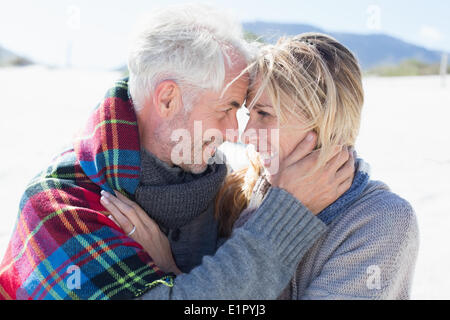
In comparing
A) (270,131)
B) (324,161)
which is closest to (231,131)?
(270,131)

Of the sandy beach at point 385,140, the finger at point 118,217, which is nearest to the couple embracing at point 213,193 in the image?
the finger at point 118,217

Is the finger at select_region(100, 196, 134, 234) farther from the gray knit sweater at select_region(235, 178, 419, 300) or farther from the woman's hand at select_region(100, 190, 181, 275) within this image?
the gray knit sweater at select_region(235, 178, 419, 300)

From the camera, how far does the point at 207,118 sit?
1960 millimetres

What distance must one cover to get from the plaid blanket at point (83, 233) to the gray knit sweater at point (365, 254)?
0.54 meters

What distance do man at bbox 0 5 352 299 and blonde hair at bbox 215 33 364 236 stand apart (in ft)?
0.35

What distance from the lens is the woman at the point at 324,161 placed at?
1.57m

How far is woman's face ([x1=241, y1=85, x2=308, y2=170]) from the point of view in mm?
1809

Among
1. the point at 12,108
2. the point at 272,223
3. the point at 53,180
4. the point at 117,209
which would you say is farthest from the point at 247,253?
the point at 12,108

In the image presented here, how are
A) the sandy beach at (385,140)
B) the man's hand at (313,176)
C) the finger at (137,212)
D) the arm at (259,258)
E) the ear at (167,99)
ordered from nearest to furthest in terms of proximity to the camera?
the arm at (259,258), the man's hand at (313,176), the finger at (137,212), the ear at (167,99), the sandy beach at (385,140)

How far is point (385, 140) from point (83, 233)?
605cm

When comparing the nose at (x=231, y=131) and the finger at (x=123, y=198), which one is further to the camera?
the nose at (x=231, y=131)

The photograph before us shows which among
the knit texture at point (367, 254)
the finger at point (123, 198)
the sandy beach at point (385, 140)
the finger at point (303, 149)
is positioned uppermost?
the finger at point (303, 149)

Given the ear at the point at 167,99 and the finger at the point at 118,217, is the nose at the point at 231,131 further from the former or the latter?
the finger at the point at 118,217
